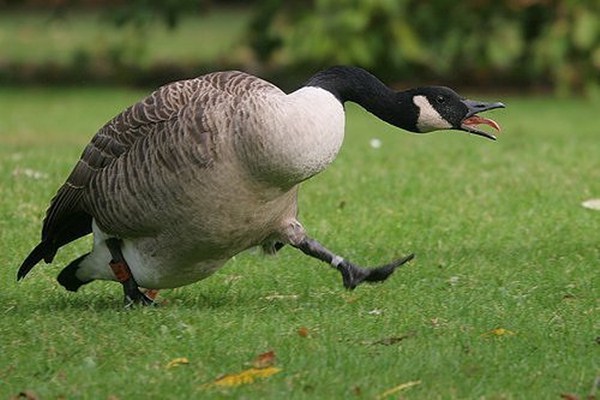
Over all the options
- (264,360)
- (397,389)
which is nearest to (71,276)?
(264,360)

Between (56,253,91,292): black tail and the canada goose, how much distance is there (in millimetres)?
15

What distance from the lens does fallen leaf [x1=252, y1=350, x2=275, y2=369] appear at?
5605mm

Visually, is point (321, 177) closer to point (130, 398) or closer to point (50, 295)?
point (50, 295)

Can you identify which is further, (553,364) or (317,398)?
(553,364)

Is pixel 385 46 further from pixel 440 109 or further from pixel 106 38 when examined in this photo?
pixel 440 109

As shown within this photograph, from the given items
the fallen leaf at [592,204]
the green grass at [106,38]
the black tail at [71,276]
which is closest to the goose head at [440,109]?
the black tail at [71,276]

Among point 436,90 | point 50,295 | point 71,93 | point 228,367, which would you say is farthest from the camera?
point 71,93

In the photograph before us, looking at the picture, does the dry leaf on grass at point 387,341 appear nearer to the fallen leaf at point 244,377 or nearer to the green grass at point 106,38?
the fallen leaf at point 244,377

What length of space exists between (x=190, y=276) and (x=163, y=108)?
0.83 metres

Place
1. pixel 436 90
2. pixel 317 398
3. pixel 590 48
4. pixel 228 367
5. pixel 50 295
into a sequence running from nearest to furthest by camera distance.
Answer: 1. pixel 317 398
2. pixel 228 367
3. pixel 436 90
4. pixel 50 295
5. pixel 590 48

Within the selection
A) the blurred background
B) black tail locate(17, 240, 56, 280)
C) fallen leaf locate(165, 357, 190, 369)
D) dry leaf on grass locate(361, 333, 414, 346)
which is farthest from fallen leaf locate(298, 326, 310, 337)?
the blurred background

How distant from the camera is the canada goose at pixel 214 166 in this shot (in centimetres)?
618

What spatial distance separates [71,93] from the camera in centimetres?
2056

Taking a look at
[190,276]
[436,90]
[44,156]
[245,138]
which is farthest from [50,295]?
[44,156]
